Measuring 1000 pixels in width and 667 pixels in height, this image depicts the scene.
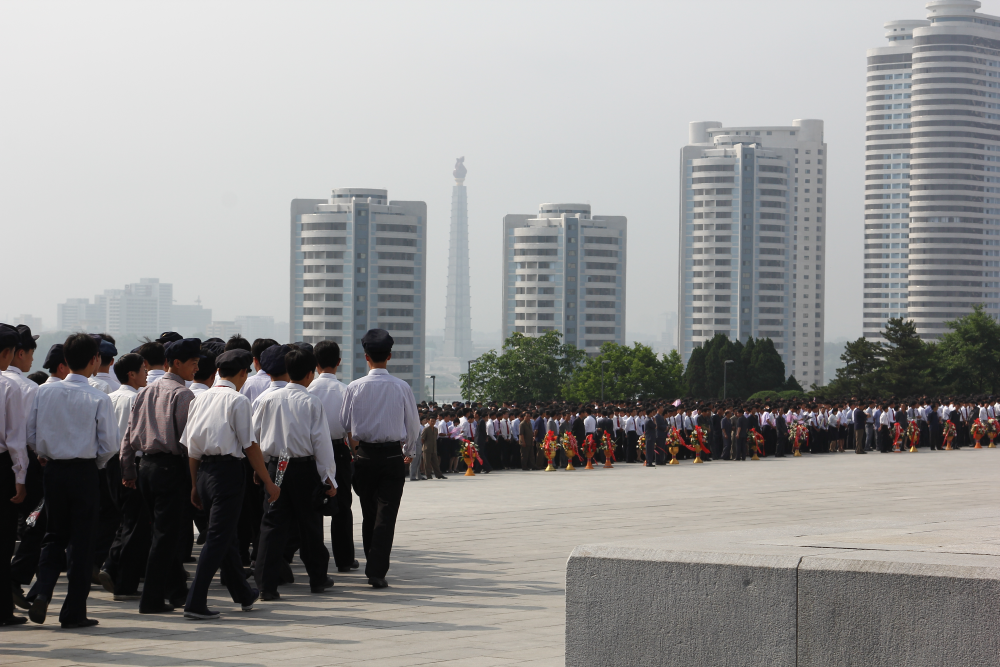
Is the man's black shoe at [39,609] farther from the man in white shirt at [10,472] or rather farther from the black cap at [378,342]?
the black cap at [378,342]

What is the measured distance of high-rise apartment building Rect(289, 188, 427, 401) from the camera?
17600cm

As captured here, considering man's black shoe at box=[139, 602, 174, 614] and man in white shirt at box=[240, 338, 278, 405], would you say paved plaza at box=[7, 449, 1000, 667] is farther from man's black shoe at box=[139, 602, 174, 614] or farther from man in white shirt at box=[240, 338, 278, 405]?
man in white shirt at box=[240, 338, 278, 405]

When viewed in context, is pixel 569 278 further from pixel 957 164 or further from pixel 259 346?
pixel 259 346

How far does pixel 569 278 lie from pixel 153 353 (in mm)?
180977

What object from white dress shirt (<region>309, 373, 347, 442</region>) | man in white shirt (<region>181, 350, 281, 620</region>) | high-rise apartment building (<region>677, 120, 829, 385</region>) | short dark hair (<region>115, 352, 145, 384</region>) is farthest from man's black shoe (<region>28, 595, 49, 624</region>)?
high-rise apartment building (<region>677, 120, 829, 385</region>)

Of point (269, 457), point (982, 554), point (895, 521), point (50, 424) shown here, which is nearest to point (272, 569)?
point (269, 457)

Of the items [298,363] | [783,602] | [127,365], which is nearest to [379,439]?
[298,363]

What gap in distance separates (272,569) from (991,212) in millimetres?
207401

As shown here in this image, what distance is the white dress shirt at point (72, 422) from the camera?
745 cm

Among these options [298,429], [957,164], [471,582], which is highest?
[957,164]

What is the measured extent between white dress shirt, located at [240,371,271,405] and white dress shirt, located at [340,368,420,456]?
1503 mm

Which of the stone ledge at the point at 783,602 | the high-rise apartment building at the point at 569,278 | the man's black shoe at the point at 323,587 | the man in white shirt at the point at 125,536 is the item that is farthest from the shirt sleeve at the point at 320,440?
the high-rise apartment building at the point at 569,278

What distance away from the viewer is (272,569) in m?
8.57

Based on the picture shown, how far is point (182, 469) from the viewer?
26.7 ft
